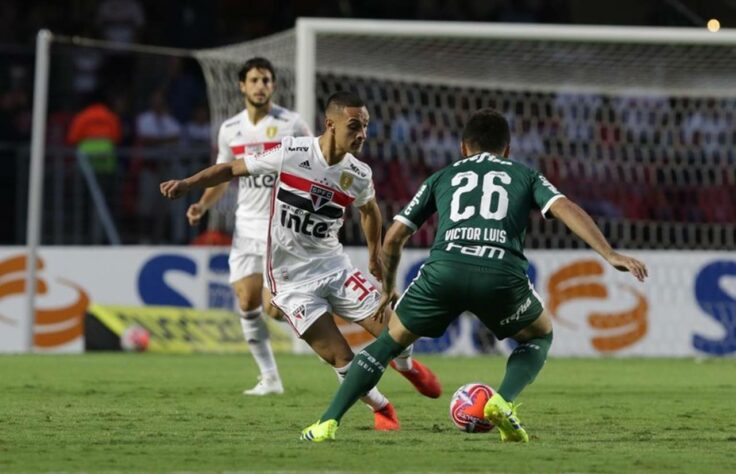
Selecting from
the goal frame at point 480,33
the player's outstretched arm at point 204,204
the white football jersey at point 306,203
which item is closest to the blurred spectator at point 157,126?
the goal frame at point 480,33

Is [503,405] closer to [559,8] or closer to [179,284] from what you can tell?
[179,284]

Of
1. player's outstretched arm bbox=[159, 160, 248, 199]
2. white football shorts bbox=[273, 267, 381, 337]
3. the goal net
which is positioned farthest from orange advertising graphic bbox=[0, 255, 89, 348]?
player's outstretched arm bbox=[159, 160, 248, 199]

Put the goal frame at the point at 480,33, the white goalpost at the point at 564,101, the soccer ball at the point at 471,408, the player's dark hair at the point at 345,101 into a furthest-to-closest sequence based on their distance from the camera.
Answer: the white goalpost at the point at 564,101
the goal frame at the point at 480,33
the player's dark hair at the point at 345,101
the soccer ball at the point at 471,408

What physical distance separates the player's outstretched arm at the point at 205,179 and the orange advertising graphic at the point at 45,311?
28.4 feet

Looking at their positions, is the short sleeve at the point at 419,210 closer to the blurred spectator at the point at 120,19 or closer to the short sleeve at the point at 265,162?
→ the short sleeve at the point at 265,162

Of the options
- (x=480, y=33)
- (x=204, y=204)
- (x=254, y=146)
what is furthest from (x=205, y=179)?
(x=480, y=33)

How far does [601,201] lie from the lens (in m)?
18.9

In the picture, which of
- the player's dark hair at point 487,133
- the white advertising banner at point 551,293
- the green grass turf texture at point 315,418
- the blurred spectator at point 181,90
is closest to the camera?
the green grass turf texture at point 315,418

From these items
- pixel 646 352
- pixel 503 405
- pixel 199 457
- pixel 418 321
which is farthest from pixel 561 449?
pixel 646 352

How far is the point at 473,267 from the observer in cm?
744

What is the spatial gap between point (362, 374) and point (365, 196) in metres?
1.48

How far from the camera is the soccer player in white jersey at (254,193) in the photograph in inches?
441

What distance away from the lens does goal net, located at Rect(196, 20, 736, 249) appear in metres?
18.0

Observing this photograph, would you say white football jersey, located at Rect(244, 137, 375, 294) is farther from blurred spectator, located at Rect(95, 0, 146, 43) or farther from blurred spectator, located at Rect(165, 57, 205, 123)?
blurred spectator, located at Rect(95, 0, 146, 43)
